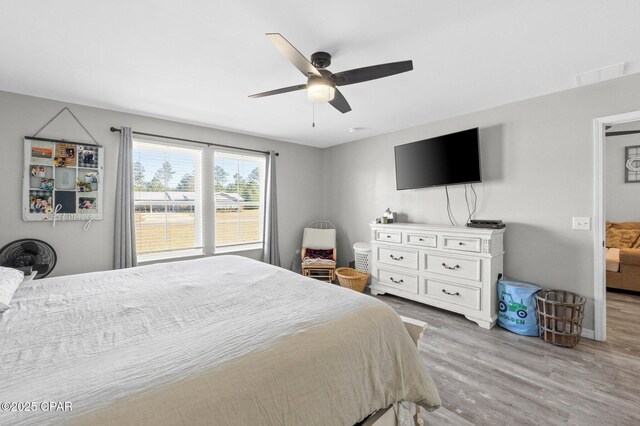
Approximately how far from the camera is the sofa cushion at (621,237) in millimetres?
4059

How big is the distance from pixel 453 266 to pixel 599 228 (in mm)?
1327

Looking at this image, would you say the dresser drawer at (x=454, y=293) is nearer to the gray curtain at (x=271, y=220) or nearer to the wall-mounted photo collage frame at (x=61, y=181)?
the gray curtain at (x=271, y=220)

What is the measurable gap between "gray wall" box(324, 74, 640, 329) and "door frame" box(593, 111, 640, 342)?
40 mm

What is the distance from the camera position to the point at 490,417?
1.71 m

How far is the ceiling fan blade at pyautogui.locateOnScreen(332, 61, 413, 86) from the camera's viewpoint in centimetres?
171

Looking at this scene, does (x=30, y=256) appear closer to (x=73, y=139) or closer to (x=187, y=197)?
(x=73, y=139)

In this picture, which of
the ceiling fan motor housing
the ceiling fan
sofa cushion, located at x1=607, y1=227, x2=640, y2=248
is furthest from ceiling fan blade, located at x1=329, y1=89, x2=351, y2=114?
sofa cushion, located at x1=607, y1=227, x2=640, y2=248

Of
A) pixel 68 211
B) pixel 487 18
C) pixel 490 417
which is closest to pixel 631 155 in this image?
pixel 487 18

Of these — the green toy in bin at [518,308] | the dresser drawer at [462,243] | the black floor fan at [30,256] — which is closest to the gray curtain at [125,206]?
the black floor fan at [30,256]

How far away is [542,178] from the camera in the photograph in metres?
2.91

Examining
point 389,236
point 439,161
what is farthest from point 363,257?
point 439,161

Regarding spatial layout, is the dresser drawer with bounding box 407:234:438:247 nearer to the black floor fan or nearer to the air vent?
the air vent

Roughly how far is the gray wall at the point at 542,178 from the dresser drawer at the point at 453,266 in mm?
493

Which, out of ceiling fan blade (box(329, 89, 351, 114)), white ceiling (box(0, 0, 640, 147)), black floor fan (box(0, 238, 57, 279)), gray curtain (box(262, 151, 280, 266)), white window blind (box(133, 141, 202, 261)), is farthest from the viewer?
gray curtain (box(262, 151, 280, 266))
